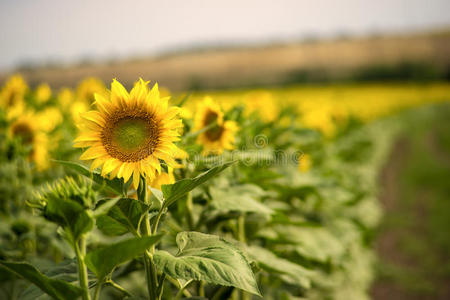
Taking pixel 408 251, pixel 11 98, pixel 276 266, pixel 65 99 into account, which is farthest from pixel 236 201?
pixel 408 251

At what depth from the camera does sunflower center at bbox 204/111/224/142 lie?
1.58 metres

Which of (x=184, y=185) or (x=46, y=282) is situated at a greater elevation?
(x=184, y=185)

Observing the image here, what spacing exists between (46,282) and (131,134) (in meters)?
0.37

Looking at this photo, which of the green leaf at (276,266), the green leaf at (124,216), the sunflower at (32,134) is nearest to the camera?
the green leaf at (124,216)

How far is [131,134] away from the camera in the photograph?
956mm

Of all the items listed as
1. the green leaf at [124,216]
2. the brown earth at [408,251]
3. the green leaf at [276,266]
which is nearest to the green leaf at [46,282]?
the green leaf at [124,216]

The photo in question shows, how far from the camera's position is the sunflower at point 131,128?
940mm

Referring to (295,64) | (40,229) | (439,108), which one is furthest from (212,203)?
(295,64)

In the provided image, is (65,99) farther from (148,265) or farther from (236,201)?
(148,265)

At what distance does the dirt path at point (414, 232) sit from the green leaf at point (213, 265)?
3.74 metres

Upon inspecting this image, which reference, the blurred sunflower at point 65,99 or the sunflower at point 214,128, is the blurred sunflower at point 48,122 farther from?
the sunflower at point 214,128

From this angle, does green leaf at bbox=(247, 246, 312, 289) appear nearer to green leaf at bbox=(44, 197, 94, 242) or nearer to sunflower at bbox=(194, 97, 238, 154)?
sunflower at bbox=(194, 97, 238, 154)

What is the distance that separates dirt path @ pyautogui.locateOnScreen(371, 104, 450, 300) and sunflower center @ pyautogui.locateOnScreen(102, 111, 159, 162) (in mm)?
3843

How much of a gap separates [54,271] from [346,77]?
34713 mm
